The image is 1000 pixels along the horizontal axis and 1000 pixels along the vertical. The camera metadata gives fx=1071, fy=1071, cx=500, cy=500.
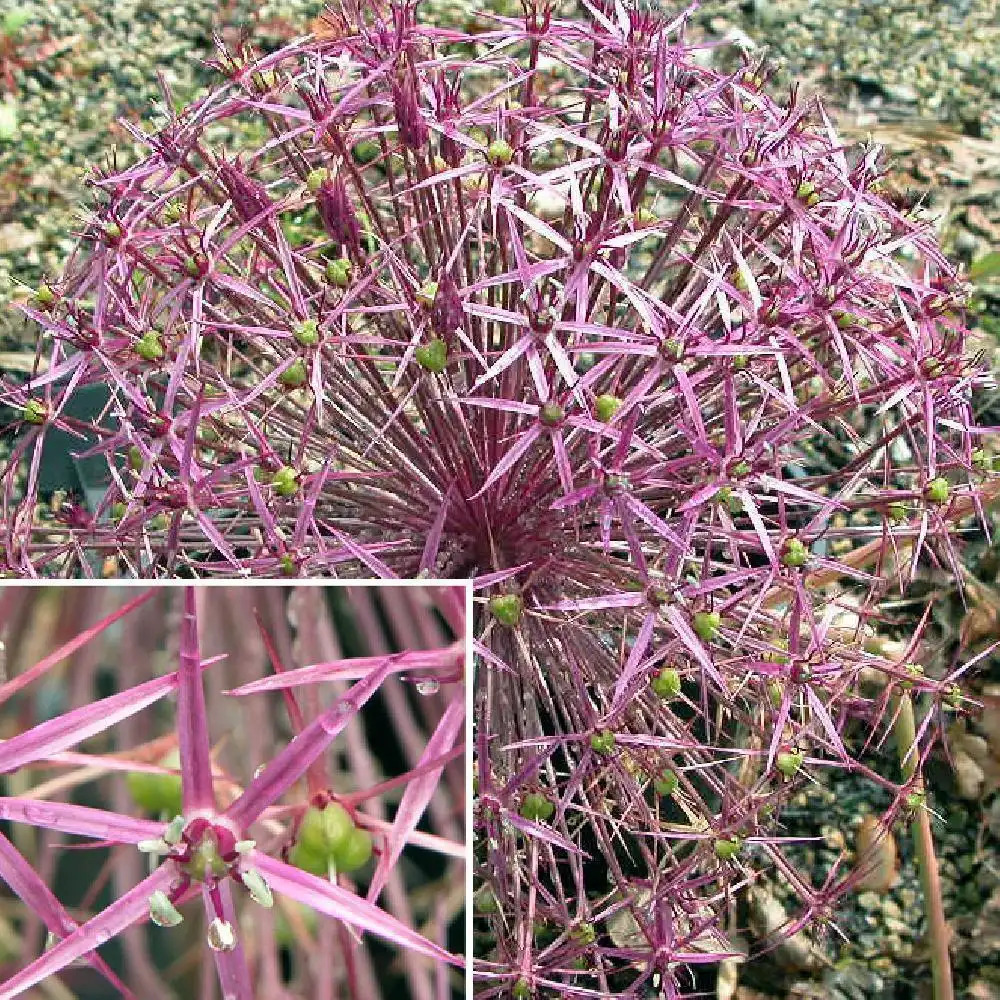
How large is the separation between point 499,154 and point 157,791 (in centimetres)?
47

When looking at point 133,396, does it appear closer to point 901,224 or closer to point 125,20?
point 901,224

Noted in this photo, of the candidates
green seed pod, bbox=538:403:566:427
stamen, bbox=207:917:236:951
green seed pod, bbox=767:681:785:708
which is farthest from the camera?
green seed pod, bbox=767:681:785:708

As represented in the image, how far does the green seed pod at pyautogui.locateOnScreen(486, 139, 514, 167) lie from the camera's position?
2.35 ft

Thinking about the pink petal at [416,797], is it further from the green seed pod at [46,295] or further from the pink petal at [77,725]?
the green seed pod at [46,295]

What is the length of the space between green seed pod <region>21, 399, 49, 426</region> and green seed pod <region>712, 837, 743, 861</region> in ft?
1.96

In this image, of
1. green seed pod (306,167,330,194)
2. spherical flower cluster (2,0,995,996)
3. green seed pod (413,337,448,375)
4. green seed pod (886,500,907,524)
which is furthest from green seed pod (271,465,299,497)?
green seed pod (886,500,907,524)

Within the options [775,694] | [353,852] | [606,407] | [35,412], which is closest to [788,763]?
[775,694]

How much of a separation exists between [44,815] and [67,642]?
0.28 ft

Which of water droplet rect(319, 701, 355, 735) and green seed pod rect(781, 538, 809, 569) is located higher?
water droplet rect(319, 701, 355, 735)

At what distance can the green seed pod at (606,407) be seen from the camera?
2.24 feet

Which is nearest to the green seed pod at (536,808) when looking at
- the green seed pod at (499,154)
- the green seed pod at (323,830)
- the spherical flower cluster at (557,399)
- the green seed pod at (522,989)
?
the spherical flower cluster at (557,399)

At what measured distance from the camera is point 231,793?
0.43 metres

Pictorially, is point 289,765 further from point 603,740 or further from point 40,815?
point 603,740

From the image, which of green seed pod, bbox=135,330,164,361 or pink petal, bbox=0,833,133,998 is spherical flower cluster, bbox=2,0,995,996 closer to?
green seed pod, bbox=135,330,164,361
